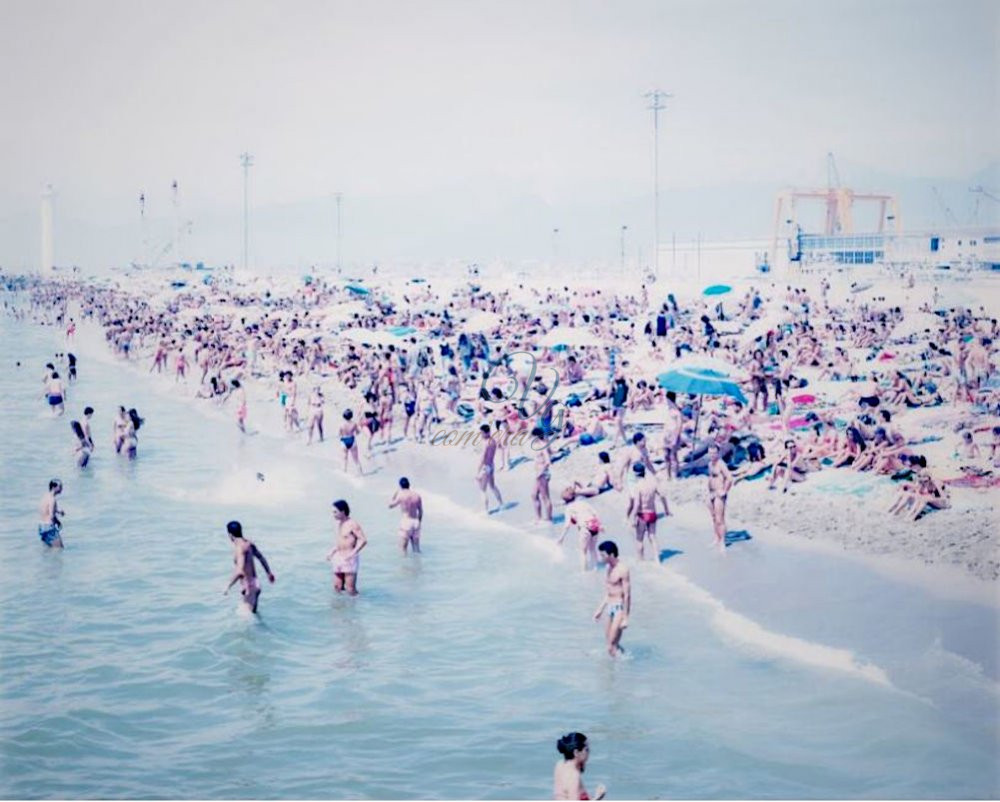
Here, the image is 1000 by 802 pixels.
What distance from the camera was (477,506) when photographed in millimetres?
12156

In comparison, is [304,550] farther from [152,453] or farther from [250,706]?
[152,453]

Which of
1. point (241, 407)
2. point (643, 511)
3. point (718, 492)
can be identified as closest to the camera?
point (643, 511)

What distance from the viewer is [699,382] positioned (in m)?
11.4

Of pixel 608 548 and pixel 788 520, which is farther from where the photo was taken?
pixel 788 520

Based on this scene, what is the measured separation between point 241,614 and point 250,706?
1738 mm

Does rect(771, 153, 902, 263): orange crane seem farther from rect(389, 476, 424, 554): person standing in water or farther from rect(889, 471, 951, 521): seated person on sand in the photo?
rect(389, 476, 424, 554): person standing in water

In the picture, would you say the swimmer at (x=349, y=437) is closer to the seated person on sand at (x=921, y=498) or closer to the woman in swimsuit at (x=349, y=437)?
the woman in swimsuit at (x=349, y=437)

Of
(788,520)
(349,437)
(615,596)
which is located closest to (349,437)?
(349,437)

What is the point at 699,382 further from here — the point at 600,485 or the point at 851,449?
the point at 851,449

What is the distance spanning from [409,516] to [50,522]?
407cm

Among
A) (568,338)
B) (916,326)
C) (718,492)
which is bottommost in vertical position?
(718,492)

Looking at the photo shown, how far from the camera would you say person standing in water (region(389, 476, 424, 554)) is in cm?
988

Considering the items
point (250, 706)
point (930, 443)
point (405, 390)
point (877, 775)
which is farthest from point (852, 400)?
point (250, 706)

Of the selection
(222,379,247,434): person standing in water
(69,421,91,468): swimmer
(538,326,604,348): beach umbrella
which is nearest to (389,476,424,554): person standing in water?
(69,421,91,468): swimmer
